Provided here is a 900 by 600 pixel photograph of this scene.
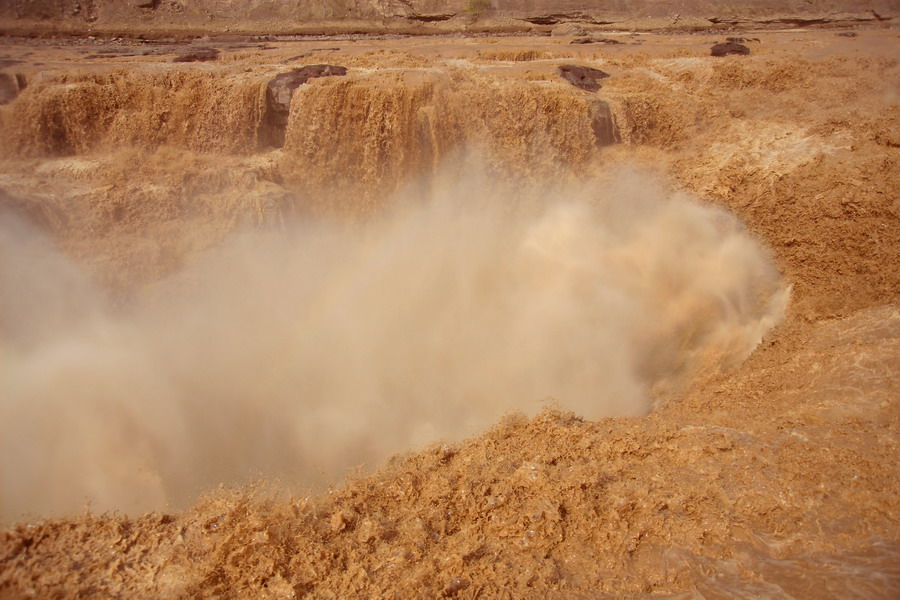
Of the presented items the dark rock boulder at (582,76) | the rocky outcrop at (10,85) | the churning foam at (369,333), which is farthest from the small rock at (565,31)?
the rocky outcrop at (10,85)

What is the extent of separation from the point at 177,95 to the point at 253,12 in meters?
11.2

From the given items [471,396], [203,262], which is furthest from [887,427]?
[203,262]

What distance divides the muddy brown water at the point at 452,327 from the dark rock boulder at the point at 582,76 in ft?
1.85

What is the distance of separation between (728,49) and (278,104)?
35.7 ft

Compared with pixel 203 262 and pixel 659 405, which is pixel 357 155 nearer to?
pixel 203 262

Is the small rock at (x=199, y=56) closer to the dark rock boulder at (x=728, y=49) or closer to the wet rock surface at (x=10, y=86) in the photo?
the wet rock surface at (x=10, y=86)

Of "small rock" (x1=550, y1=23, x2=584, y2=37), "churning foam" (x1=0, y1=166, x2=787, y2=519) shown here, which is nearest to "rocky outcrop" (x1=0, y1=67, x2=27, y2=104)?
"churning foam" (x1=0, y1=166, x2=787, y2=519)

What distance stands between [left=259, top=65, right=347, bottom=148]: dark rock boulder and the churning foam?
1937mm

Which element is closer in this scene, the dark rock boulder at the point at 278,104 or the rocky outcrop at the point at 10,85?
the dark rock boulder at the point at 278,104

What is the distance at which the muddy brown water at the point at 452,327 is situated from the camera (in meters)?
4.68

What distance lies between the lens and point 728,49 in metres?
13.9

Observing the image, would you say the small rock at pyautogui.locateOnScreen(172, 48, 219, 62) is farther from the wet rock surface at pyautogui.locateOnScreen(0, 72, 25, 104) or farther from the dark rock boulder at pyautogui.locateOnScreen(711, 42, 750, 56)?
the dark rock boulder at pyautogui.locateOnScreen(711, 42, 750, 56)

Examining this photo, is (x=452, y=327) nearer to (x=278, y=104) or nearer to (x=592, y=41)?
(x=278, y=104)

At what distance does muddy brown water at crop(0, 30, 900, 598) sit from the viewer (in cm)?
468
